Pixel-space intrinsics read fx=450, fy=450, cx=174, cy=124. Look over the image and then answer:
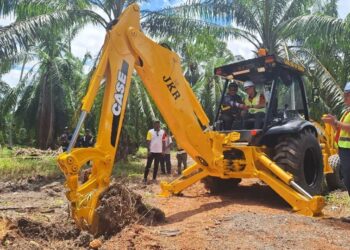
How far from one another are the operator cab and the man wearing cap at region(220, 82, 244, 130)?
2cm

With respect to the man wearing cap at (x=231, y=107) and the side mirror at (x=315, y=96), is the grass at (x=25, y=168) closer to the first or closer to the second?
the man wearing cap at (x=231, y=107)

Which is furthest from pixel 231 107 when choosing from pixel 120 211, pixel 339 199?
pixel 120 211

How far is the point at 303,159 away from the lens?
Result: 23.6 feet

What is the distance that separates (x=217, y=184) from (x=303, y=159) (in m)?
1.78

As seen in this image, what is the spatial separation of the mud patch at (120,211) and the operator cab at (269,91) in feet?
8.31

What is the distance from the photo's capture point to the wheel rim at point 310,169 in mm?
7737

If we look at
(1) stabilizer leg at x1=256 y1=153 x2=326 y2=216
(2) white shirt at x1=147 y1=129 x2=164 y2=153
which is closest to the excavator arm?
(1) stabilizer leg at x1=256 y1=153 x2=326 y2=216

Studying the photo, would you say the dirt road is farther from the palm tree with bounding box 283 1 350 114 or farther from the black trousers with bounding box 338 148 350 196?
the palm tree with bounding box 283 1 350 114

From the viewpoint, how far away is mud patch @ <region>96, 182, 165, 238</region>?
16.2ft

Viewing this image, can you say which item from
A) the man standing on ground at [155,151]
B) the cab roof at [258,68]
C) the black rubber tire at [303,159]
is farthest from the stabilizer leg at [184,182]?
the man standing on ground at [155,151]

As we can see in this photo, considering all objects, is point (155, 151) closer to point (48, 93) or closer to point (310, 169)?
point (310, 169)

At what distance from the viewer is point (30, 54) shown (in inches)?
993

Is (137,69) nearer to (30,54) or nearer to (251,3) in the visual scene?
(251,3)

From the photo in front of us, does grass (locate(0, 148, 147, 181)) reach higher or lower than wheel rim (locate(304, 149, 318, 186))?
lower
